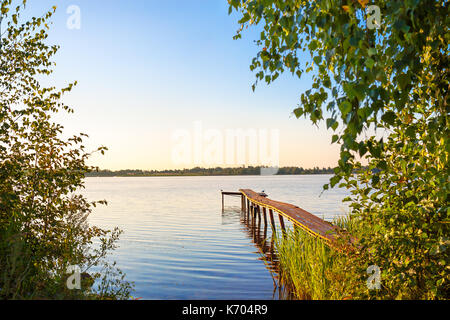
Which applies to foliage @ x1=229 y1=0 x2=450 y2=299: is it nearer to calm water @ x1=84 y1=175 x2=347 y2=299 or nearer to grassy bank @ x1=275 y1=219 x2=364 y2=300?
grassy bank @ x1=275 y1=219 x2=364 y2=300

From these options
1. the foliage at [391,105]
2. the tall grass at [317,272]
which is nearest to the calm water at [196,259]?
the tall grass at [317,272]

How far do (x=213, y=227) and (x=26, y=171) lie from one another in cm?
1838

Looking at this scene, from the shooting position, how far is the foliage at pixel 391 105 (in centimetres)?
260

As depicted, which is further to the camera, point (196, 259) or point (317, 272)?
point (196, 259)

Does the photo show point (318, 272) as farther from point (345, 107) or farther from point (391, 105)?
point (345, 107)

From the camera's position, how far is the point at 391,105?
4531 millimetres

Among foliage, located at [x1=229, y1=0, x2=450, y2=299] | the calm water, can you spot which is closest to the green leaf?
foliage, located at [x1=229, y1=0, x2=450, y2=299]

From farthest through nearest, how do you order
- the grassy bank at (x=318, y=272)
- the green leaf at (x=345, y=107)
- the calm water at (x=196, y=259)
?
the calm water at (x=196, y=259), the grassy bank at (x=318, y=272), the green leaf at (x=345, y=107)

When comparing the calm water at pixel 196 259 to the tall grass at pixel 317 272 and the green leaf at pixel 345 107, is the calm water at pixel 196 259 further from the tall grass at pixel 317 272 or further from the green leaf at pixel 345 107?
the green leaf at pixel 345 107

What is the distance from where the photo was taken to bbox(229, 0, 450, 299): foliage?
8.54 feet

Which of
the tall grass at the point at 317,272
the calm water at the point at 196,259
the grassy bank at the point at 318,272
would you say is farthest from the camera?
the calm water at the point at 196,259

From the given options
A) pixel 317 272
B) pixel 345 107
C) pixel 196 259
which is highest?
pixel 345 107

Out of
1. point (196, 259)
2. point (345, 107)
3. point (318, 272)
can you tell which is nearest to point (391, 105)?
point (345, 107)
